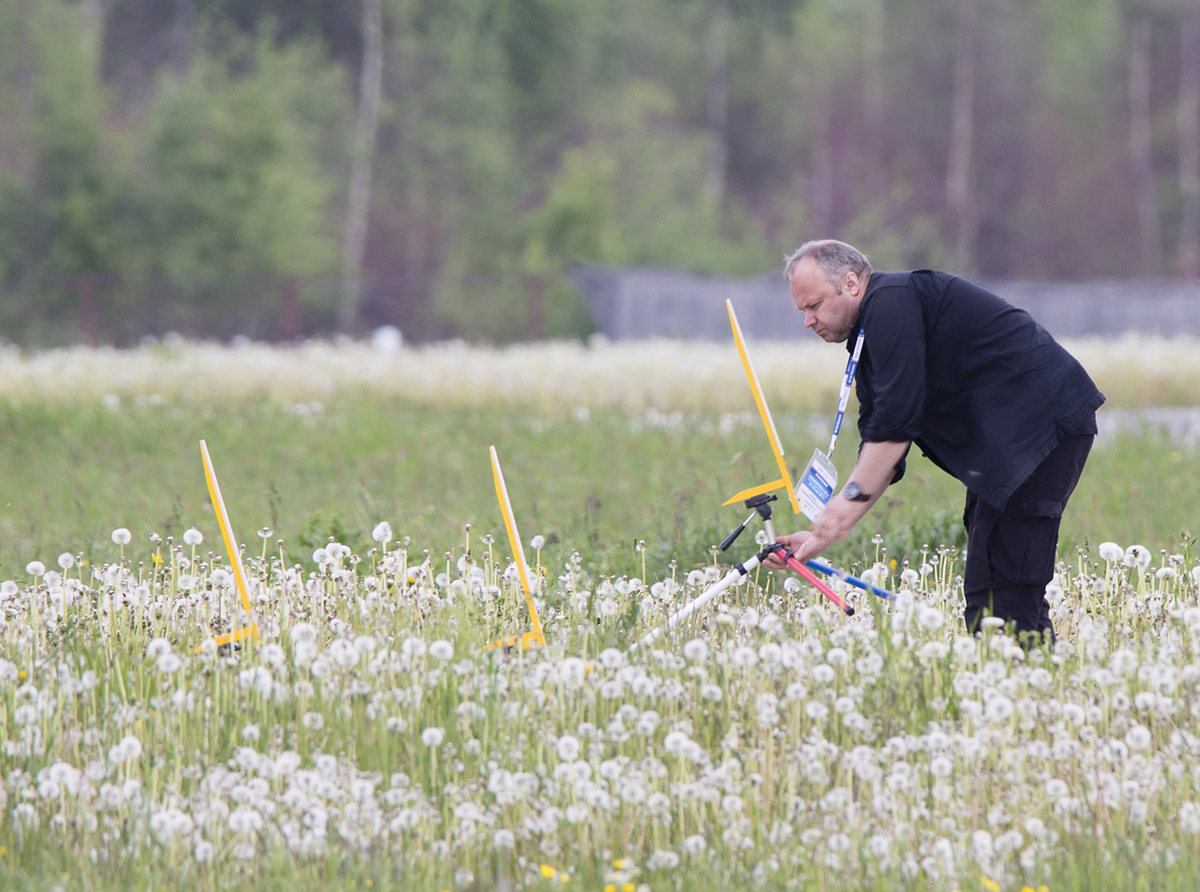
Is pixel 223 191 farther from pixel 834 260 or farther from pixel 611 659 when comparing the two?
pixel 611 659

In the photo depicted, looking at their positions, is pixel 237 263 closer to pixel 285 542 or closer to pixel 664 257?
pixel 664 257

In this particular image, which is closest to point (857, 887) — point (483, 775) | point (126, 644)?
point (483, 775)

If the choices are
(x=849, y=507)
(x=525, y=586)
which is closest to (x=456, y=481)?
(x=525, y=586)

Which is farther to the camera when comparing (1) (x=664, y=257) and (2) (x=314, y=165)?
(1) (x=664, y=257)

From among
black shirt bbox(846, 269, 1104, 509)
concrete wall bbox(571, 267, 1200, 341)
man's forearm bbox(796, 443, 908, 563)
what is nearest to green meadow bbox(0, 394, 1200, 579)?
black shirt bbox(846, 269, 1104, 509)

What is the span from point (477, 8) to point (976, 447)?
125ft

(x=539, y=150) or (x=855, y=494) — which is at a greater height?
(x=539, y=150)

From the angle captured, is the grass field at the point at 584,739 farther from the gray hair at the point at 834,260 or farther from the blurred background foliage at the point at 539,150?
the blurred background foliage at the point at 539,150

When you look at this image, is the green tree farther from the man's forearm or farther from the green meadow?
the man's forearm

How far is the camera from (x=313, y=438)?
12.0 metres

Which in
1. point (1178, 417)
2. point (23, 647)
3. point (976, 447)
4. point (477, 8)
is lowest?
point (1178, 417)

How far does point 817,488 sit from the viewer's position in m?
4.63

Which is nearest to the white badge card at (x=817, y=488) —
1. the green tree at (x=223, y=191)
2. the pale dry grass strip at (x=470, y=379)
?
the pale dry grass strip at (x=470, y=379)

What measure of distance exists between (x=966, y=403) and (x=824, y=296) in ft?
2.10
